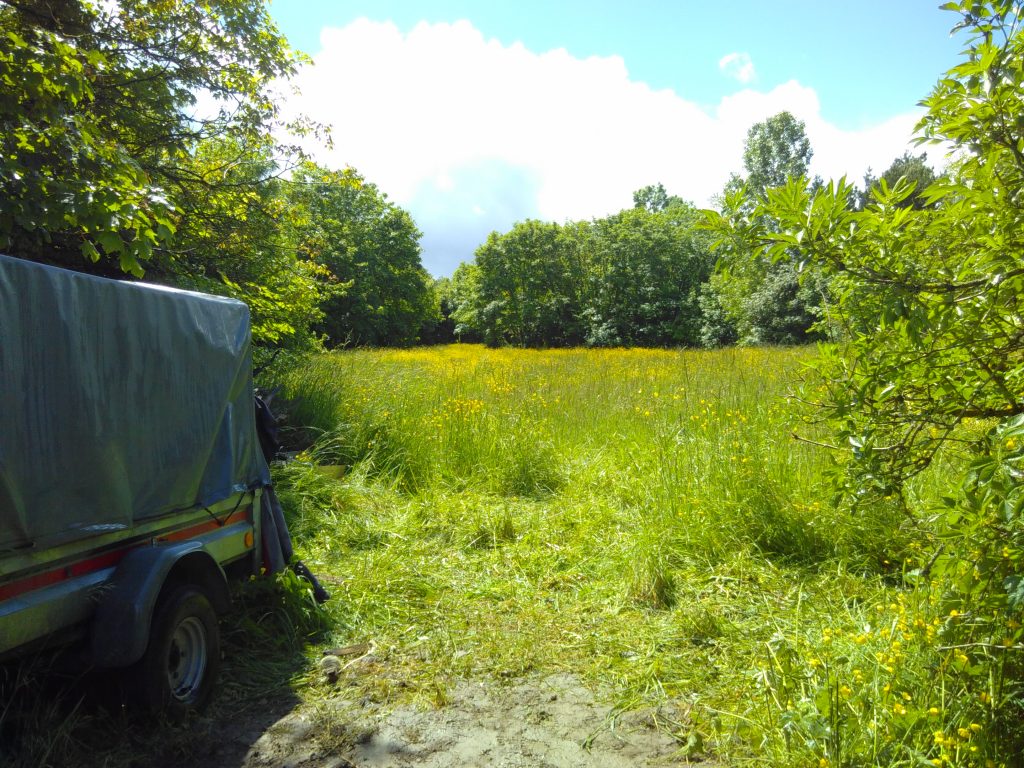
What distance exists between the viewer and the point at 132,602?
3.04 meters

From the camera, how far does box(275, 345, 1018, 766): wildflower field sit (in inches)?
120

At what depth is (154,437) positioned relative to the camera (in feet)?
11.6

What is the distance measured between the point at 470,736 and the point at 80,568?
81.8 inches

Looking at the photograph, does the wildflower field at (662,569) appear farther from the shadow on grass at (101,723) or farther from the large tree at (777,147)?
the large tree at (777,147)

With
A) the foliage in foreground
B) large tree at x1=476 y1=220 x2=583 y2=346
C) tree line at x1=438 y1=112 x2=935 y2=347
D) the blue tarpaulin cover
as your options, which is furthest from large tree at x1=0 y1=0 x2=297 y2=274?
large tree at x1=476 y1=220 x2=583 y2=346

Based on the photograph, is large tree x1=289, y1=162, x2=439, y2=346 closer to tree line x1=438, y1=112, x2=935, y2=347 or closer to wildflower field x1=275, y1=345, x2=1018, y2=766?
tree line x1=438, y1=112, x2=935, y2=347

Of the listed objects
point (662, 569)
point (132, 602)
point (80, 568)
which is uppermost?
point (80, 568)

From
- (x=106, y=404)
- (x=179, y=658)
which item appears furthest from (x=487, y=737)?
(x=106, y=404)

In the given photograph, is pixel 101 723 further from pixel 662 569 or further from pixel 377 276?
pixel 377 276

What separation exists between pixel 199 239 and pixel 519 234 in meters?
36.4

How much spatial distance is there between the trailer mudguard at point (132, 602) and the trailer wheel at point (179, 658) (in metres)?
0.11

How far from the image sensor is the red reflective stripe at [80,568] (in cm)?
265

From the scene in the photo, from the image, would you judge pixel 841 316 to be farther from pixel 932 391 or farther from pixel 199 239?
pixel 199 239

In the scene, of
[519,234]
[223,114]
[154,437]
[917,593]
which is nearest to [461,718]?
[154,437]
